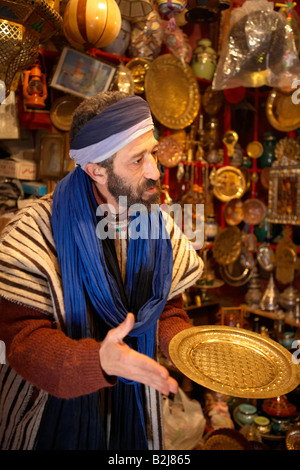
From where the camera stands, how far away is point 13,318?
93 centimetres

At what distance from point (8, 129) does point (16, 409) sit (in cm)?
130

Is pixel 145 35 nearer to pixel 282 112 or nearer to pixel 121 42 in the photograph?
pixel 121 42

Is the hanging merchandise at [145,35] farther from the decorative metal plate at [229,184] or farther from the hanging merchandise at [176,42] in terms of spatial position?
the decorative metal plate at [229,184]

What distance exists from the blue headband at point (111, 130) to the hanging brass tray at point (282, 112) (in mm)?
1861

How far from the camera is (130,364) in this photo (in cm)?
71

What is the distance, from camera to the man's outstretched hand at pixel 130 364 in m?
0.68

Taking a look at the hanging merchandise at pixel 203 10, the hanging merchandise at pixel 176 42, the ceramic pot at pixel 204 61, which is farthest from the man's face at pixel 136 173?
the ceramic pot at pixel 204 61

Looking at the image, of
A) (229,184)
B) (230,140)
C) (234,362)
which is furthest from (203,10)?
(234,362)

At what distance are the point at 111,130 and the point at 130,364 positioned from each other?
60 cm

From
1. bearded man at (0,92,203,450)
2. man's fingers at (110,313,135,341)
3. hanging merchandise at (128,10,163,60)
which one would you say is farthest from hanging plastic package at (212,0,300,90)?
man's fingers at (110,313,135,341)

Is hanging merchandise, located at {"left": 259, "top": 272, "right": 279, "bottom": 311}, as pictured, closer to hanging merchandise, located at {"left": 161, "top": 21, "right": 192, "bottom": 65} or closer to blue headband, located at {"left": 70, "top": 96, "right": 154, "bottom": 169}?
hanging merchandise, located at {"left": 161, "top": 21, "right": 192, "bottom": 65}
